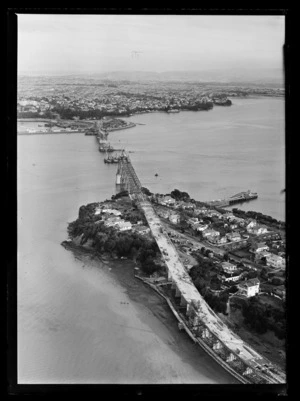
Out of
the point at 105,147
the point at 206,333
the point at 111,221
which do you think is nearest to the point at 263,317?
the point at 206,333

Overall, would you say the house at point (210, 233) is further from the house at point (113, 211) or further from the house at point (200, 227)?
the house at point (113, 211)

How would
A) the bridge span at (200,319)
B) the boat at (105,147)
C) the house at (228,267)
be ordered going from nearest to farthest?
the bridge span at (200,319), the house at (228,267), the boat at (105,147)

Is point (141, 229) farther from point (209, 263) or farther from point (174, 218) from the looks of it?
point (209, 263)

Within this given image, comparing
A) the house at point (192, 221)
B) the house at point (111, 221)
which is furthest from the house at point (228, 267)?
the house at point (111, 221)

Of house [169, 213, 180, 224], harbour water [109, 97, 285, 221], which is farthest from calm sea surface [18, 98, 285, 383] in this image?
house [169, 213, 180, 224]

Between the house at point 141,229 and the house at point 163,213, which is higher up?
the house at point 163,213

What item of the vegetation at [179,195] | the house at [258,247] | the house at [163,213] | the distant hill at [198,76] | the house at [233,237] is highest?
the distant hill at [198,76]
